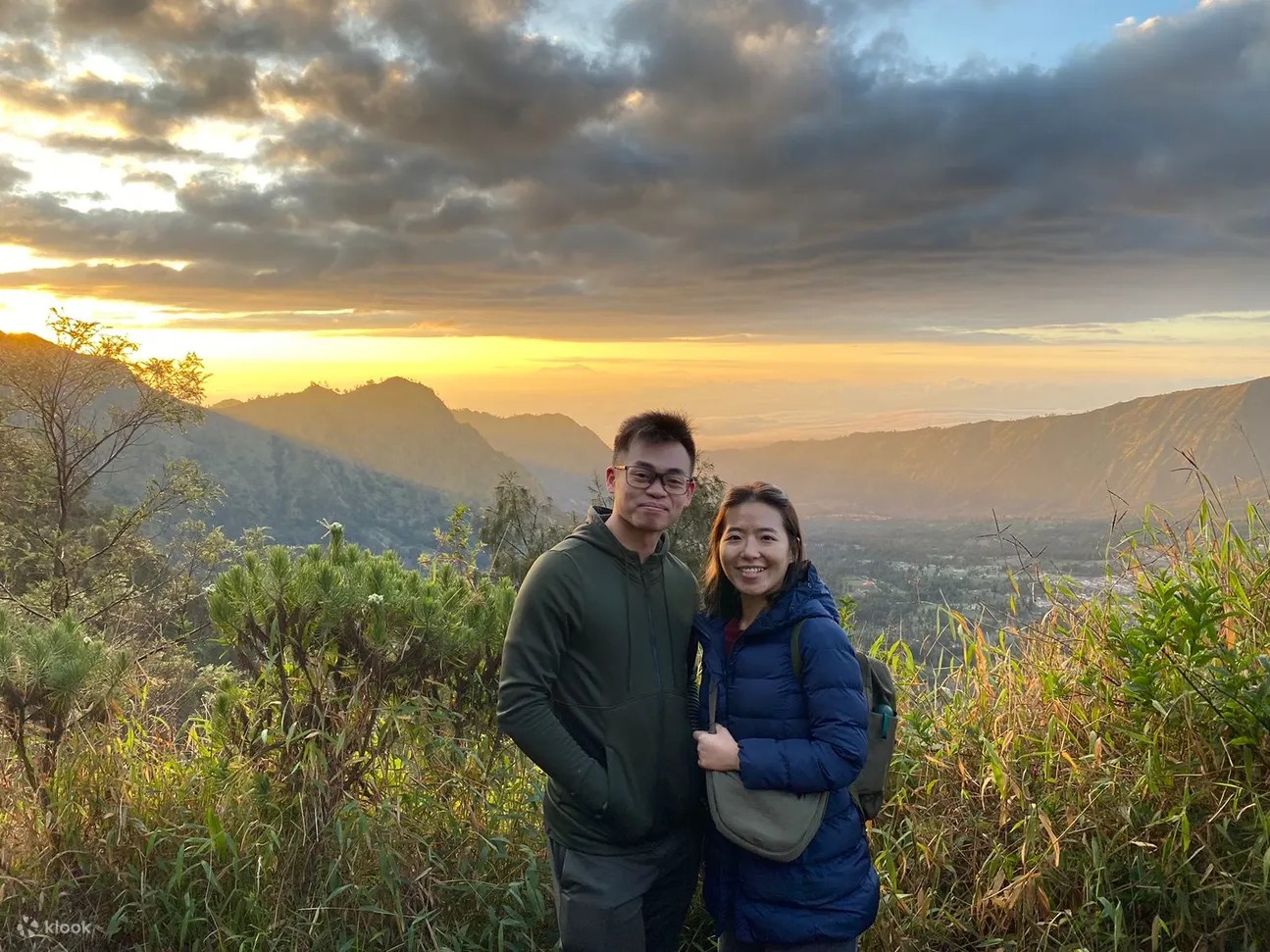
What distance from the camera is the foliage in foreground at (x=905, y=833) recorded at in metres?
2.84

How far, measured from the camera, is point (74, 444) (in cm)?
1677

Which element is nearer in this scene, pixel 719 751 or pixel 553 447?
pixel 719 751

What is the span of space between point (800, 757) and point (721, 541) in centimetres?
65

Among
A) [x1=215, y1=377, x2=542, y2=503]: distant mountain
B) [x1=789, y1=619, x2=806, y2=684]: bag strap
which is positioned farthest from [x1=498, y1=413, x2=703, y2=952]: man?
[x1=215, y1=377, x2=542, y2=503]: distant mountain

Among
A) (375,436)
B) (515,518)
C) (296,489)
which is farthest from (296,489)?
(515,518)

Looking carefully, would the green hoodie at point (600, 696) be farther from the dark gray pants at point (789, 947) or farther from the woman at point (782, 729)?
the dark gray pants at point (789, 947)

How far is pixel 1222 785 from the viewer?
2.92m

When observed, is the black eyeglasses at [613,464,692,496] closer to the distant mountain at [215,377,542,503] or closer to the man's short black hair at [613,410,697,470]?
the man's short black hair at [613,410,697,470]

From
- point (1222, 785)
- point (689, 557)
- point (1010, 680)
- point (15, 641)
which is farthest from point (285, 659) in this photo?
point (689, 557)

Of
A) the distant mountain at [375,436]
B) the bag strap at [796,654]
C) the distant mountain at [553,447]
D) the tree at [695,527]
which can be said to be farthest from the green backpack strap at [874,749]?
the distant mountain at [375,436]

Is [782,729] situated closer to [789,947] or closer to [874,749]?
[874,749]

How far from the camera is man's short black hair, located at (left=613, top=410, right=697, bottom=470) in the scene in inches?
101

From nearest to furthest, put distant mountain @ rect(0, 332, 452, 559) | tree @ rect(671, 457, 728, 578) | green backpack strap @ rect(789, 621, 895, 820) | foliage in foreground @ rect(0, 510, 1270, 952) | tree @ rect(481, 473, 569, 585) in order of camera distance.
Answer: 1. green backpack strap @ rect(789, 621, 895, 820)
2. foliage in foreground @ rect(0, 510, 1270, 952)
3. tree @ rect(481, 473, 569, 585)
4. tree @ rect(671, 457, 728, 578)
5. distant mountain @ rect(0, 332, 452, 559)

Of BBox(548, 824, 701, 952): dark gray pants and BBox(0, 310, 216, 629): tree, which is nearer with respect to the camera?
BBox(548, 824, 701, 952): dark gray pants
